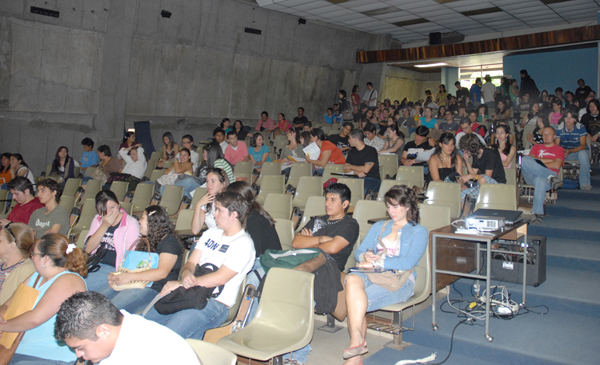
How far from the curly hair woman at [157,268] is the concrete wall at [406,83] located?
1280cm

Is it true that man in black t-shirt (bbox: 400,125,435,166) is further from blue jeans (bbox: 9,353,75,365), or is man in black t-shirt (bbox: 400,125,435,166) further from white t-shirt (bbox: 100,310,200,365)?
white t-shirt (bbox: 100,310,200,365)

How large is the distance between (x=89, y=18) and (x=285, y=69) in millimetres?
5236

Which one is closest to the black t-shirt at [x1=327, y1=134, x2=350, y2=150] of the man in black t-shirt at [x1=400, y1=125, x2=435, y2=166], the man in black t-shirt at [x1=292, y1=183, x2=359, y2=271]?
the man in black t-shirt at [x1=400, y1=125, x2=435, y2=166]

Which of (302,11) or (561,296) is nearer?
(561,296)

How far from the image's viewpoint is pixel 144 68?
10539 mm

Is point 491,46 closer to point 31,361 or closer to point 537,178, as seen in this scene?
point 537,178

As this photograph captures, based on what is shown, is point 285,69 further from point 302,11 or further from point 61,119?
point 61,119

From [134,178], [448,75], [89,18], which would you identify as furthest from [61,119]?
[448,75]

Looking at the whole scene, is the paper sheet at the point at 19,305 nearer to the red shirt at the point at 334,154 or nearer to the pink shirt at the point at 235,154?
the red shirt at the point at 334,154

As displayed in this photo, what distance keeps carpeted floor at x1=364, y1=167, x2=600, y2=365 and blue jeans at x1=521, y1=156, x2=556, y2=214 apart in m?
0.65

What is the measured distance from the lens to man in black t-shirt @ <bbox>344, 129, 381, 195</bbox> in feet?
19.9

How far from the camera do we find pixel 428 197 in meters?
4.86

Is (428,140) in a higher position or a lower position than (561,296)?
higher

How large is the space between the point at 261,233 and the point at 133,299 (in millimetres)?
953
